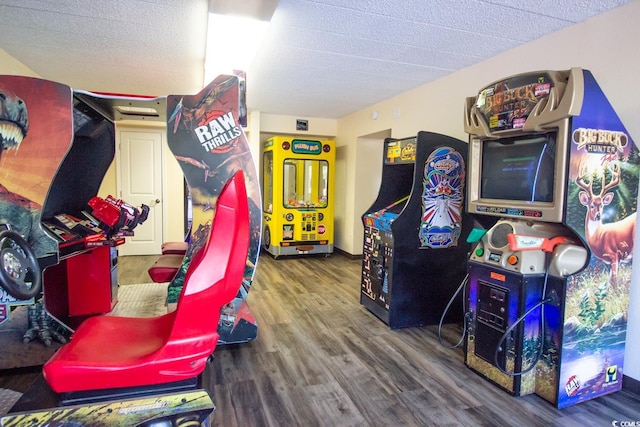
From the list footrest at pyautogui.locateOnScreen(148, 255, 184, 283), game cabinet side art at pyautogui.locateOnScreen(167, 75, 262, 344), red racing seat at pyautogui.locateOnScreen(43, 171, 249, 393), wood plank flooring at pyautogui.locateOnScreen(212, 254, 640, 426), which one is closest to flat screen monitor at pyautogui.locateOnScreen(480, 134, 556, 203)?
wood plank flooring at pyautogui.locateOnScreen(212, 254, 640, 426)

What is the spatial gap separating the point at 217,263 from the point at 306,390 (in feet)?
4.53

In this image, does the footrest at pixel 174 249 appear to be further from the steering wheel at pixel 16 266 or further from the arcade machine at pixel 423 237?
the steering wheel at pixel 16 266

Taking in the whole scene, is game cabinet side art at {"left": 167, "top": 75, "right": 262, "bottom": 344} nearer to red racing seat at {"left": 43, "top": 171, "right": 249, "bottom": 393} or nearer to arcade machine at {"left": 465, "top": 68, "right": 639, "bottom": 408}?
red racing seat at {"left": 43, "top": 171, "right": 249, "bottom": 393}

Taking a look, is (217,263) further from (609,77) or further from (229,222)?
(609,77)

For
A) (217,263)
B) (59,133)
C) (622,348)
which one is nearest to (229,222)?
(217,263)

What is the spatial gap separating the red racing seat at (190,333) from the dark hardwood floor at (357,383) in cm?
81

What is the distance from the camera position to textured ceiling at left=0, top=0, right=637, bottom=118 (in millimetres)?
2463

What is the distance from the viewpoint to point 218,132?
2.67m

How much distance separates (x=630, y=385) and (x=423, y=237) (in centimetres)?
169

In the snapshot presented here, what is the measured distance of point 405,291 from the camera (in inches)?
134

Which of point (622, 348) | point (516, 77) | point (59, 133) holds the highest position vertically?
point (516, 77)

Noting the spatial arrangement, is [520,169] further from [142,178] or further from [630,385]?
[142,178]

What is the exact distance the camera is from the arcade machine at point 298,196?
6051 millimetres

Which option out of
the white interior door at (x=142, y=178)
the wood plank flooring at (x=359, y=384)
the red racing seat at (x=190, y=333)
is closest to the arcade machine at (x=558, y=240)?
the wood plank flooring at (x=359, y=384)
